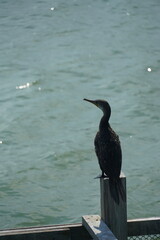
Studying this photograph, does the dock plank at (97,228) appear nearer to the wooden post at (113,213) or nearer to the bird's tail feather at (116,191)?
the wooden post at (113,213)

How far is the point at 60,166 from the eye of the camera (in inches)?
360

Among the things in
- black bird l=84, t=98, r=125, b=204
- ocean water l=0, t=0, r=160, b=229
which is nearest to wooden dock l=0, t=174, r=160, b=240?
black bird l=84, t=98, r=125, b=204

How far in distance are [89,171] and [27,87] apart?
143 inches

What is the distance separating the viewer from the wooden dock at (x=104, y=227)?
13.0 ft

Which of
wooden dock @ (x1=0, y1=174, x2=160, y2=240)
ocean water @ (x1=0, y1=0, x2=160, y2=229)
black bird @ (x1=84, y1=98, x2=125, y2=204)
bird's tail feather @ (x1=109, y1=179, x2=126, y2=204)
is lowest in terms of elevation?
ocean water @ (x1=0, y1=0, x2=160, y2=229)

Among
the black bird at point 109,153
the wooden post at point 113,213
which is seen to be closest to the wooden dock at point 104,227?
the wooden post at point 113,213

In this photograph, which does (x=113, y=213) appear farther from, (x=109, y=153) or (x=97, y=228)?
(x=109, y=153)

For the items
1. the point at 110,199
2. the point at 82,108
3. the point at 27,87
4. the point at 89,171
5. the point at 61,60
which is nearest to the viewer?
the point at 110,199

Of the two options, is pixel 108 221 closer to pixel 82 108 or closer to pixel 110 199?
pixel 110 199

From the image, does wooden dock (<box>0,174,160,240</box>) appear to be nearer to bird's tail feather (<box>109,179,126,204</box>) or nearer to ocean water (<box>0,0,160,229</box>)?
bird's tail feather (<box>109,179,126,204</box>)

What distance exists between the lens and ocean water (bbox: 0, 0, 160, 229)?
817 cm

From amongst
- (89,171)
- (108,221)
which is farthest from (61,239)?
(89,171)

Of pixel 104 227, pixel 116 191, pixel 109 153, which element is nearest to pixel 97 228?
pixel 104 227

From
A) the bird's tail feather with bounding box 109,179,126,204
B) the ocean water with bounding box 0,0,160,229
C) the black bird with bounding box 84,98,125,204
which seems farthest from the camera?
the ocean water with bounding box 0,0,160,229
